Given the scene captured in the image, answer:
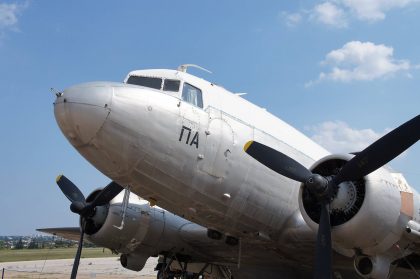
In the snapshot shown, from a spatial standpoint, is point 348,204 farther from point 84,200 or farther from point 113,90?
point 84,200

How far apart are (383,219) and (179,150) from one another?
3.54 meters

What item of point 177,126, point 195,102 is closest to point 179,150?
point 177,126

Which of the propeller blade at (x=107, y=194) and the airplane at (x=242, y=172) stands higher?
the airplane at (x=242, y=172)

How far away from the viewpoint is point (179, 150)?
7910mm

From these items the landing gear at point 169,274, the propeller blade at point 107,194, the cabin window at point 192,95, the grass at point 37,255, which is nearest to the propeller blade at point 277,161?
the cabin window at point 192,95

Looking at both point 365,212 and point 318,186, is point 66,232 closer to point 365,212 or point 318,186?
point 318,186

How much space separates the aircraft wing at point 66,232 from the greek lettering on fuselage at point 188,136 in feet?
24.3

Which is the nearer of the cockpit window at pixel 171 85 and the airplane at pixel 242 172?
the airplane at pixel 242 172

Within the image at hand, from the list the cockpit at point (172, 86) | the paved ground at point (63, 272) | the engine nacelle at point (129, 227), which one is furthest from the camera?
the paved ground at point (63, 272)

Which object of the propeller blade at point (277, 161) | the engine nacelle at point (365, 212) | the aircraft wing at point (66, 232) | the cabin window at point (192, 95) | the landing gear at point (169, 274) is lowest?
the landing gear at point (169, 274)

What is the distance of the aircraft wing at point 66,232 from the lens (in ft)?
46.3

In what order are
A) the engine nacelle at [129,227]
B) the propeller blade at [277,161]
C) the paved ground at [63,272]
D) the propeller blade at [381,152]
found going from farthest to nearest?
1. the paved ground at [63,272]
2. the engine nacelle at [129,227]
3. the propeller blade at [277,161]
4. the propeller blade at [381,152]

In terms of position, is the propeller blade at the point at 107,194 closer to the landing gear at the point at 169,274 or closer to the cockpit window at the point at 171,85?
the landing gear at the point at 169,274

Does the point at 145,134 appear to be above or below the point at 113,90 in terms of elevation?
below
